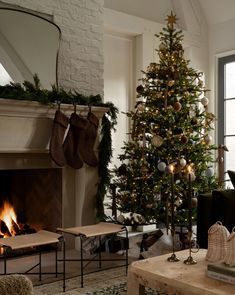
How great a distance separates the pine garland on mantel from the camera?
11.1 ft

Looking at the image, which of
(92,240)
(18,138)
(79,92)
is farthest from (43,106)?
(92,240)

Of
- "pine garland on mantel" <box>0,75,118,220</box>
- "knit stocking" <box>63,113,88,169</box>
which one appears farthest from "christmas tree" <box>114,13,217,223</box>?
"knit stocking" <box>63,113,88,169</box>

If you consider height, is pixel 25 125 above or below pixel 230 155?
above

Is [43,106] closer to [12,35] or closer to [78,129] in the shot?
[78,129]

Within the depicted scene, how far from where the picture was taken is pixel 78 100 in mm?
3764

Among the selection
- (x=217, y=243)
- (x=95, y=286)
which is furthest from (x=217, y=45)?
(x=217, y=243)

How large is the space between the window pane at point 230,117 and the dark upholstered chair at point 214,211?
2.84 m

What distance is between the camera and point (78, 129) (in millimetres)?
3678

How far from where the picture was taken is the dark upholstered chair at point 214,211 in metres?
2.87

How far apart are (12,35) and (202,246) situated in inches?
93.6

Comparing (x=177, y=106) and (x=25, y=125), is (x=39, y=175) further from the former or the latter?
(x=177, y=106)

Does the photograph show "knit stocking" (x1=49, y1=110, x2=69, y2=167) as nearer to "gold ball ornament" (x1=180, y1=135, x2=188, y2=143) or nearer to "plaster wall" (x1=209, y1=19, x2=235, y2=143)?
"gold ball ornament" (x1=180, y1=135, x2=188, y2=143)

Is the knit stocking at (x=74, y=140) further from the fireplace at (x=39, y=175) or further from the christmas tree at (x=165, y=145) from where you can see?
the christmas tree at (x=165, y=145)

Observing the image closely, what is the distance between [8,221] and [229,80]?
3.59m
